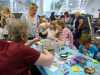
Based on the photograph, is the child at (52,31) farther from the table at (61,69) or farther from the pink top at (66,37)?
the table at (61,69)

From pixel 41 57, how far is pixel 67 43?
1.67m

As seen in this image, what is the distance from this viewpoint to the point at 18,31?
1.76 meters

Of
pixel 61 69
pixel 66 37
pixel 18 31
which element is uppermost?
pixel 18 31

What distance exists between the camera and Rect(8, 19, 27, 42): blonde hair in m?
1.76

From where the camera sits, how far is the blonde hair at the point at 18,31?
1764 mm

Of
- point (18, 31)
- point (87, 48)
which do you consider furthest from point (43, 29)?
point (18, 31)

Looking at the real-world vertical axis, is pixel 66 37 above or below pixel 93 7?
below

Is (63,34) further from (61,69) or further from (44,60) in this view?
(44,60)

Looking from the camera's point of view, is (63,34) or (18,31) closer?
(18,31)

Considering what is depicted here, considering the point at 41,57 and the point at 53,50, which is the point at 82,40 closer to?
the point at 53,50

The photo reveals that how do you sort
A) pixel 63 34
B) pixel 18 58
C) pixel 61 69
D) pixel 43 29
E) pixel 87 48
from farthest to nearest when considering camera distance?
pixel 43 29, pixel 63 34, pixel 87 48, pixel 61 69, pixel 18 58

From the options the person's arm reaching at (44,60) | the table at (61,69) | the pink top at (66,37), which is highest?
the person's arm reaching at (44,60)

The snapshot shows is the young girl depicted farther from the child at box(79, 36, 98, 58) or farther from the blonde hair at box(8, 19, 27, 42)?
the blonde hair at box(8, 19, 27, 42)

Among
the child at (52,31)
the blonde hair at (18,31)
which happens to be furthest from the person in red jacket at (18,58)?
the child at (52,31)
